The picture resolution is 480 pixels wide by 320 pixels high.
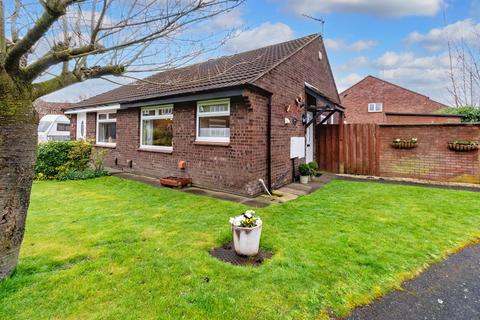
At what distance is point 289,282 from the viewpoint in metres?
3.00

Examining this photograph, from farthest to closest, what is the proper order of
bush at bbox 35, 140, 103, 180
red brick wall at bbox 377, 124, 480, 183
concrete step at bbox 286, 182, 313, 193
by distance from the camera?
bush at bbox 35, 140, 103, 180 → red brick wall at bbox 377, 124, 480, 183 → concrete step at bbox 286, 182, 313, 193

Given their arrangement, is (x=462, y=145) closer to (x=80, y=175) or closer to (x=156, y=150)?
(x=156, y=150)

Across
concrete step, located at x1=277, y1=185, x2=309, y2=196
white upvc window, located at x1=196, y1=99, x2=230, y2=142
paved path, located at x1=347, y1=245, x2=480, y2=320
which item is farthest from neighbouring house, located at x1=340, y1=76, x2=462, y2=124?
paved path, located at x1=347, y1=245, x2=480, y2=320

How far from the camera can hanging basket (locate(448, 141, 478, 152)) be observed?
862 cm

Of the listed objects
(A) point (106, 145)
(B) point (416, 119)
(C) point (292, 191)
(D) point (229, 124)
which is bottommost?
(C) point (292, 191)

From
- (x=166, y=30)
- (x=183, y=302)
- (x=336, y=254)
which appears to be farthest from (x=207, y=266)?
(x=166, y=30)

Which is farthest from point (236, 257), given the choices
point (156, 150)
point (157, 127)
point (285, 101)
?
point (157, 127)

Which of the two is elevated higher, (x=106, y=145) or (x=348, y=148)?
(x=106, y=145)

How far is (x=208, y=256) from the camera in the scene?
3629 millimetres

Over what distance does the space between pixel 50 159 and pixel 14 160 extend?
8.99 metres

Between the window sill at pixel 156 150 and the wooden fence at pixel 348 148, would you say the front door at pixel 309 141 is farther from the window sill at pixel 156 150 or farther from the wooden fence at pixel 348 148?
the window sill at pixel 156 150

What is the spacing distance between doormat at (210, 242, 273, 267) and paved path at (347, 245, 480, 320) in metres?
1.34

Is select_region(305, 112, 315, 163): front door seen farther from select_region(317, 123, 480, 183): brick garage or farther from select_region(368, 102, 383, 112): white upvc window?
select_region(368, 102, 383, 112): white upvc window

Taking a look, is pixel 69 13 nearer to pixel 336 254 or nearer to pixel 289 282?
pixel 289 282
